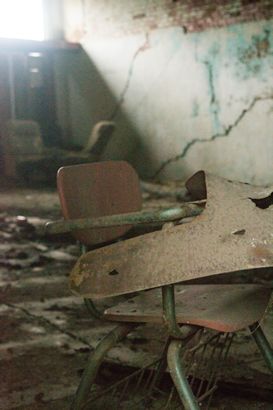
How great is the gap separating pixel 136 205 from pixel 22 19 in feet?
29.3

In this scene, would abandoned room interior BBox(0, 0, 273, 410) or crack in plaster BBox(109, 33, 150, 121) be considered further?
crack in plaster BBox(109, 33, 150, 121)

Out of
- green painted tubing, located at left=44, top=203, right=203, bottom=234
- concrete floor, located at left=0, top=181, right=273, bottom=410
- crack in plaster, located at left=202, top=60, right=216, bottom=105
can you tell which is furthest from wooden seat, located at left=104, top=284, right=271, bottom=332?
crack in plaster, located at left=202, top=60, right=216, bottom=105

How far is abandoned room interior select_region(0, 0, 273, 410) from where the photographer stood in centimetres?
135

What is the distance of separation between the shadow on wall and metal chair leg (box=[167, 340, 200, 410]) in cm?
750

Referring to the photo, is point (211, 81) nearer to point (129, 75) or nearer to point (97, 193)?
point (129, 75)

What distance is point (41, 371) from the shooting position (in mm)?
2330

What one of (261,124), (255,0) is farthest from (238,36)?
(261,124)

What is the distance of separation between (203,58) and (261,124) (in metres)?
1.30

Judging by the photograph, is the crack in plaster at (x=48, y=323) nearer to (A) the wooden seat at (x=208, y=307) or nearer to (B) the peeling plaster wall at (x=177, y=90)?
(A) the wooden seat at (x=208, y=307)

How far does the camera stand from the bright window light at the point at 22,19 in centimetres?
982

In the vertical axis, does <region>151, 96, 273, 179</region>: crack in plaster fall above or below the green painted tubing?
below

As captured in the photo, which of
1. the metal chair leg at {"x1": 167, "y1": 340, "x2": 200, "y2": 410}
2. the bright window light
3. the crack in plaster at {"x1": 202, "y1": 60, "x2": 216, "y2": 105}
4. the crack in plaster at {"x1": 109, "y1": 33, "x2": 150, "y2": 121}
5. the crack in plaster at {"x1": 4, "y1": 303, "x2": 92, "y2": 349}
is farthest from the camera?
the bright window light

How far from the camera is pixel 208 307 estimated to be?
1.57m

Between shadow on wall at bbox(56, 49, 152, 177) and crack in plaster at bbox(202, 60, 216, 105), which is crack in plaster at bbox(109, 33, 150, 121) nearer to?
shadow on wall at bbox(56, 49, 152, 177)
